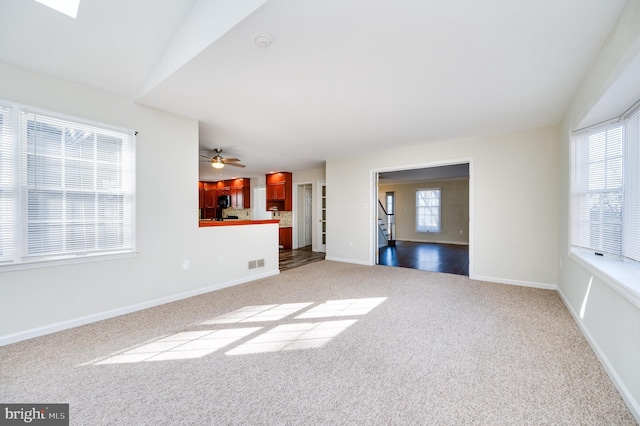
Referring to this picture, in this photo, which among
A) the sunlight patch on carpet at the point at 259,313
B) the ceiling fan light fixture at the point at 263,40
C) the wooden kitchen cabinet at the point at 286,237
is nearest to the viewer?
the ceiling fan light fixture at the point at 263,40

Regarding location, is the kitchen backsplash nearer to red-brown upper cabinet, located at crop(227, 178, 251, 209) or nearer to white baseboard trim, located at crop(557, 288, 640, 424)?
red-brown upper cabinet, located at crop(227, 178, 251, 209)

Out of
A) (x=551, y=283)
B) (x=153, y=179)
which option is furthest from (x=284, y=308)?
(x=551, y=283)

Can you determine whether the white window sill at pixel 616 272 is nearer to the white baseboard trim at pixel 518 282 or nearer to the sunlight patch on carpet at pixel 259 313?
the white baseboard trim at pixel 518 282

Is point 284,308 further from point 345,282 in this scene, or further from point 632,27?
point 632,27

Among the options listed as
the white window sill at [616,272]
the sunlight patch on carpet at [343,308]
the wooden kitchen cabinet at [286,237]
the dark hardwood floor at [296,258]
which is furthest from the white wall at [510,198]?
the wooden kitchen cabinet at [286,237]

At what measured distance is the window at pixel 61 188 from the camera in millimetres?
2277

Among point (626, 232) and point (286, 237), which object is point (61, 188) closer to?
point (626, 232)

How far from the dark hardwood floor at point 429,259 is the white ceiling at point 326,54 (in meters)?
2.97

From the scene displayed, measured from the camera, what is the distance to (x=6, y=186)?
7.38ft

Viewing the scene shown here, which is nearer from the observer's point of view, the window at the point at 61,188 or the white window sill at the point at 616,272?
the white window sill at the point at 616,272

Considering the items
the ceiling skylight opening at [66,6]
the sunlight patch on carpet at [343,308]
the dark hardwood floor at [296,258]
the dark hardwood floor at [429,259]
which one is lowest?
the dark hardwood floor at [296,258]

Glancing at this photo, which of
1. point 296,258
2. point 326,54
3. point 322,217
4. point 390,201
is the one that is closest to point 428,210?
point 390,201

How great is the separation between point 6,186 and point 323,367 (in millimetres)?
3113

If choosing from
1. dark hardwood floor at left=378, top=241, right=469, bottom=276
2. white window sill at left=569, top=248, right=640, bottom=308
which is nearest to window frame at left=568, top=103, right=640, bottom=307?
white window sill at left=569, top=248, right=640, bottom=308
